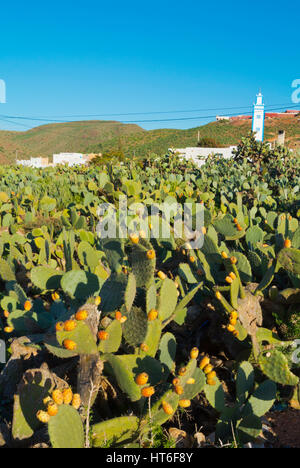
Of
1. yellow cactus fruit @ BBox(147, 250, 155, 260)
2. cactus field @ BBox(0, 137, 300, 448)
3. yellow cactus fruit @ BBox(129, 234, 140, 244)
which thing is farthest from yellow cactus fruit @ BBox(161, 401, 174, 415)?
yellow cactus fruit @ BBox(129, 234, 140, 244)

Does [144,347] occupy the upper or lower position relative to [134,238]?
lower

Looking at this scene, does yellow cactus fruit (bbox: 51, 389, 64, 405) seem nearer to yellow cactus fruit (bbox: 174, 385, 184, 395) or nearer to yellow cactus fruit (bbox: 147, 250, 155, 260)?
yellow cactus fruit (bbox: 174, 385, 184, 395)

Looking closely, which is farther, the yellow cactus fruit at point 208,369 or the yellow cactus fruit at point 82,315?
the yellow cactus fruit at point 208,369

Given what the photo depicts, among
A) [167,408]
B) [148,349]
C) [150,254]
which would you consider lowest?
[167,408]

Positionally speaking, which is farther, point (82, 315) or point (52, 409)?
point (82, 315)

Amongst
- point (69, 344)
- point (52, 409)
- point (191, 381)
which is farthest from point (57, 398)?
point (191, 381)

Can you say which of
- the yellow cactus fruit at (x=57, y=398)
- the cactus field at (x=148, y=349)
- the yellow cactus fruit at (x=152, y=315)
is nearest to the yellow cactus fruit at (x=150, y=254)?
the cactus field at (x=148, y=349)

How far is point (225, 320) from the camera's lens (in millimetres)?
1836

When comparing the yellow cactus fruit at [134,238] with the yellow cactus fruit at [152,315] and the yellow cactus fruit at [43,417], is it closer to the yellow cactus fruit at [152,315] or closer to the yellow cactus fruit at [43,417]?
the yellow cactus fruit at [152,315]

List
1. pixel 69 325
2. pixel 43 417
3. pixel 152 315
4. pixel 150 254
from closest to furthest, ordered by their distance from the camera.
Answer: pixel 43 417 < pixel 69 325 < pixel 152 315 < pixel 150 254

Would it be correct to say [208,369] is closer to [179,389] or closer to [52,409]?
[179,389]

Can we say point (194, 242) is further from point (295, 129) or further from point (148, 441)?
point (295, 129)

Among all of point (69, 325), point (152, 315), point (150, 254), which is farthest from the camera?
point (150, 254)

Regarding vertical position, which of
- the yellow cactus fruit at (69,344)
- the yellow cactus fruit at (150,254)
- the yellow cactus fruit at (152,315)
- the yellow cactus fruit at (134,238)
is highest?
the yellow cactus fruit at (134,238)
